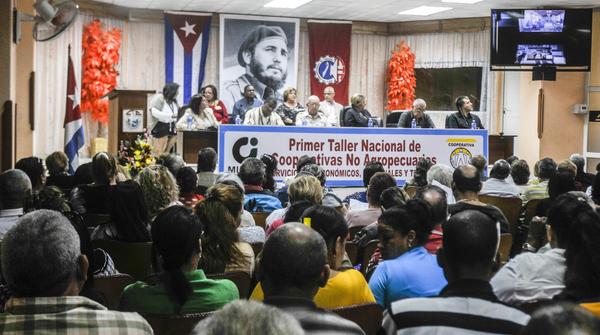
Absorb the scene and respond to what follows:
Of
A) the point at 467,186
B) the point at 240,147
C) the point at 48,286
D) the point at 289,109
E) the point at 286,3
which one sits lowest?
the point at 48,286

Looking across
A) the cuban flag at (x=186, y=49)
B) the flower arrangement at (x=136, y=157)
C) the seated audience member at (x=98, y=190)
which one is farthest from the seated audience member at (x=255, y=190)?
the cuban flag at (x=186, y=49)

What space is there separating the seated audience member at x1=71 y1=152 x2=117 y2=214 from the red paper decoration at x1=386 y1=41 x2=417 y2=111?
10.3 m

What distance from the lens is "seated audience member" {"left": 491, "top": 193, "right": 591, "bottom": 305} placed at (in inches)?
112

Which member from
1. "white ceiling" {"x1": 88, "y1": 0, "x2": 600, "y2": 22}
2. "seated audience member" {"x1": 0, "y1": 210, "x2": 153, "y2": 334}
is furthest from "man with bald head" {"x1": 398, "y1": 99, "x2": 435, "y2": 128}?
"seated audience member" {"x1": 0, "y1": 210, "x2": 153, "y2": 334}

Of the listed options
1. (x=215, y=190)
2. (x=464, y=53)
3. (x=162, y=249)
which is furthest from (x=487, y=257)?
(x=464, y=53)

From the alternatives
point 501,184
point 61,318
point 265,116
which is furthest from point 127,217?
point 265,116

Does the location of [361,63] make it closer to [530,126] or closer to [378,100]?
[378,100]

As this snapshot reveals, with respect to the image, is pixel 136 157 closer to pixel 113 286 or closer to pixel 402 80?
pixel 113 286

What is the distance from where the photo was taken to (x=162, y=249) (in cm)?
275

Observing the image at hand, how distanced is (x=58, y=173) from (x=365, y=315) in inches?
175

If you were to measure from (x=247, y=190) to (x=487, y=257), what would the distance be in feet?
10.7

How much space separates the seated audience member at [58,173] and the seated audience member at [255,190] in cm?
160

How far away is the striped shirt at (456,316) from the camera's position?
2.14 meters

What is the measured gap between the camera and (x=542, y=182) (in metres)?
6.66
